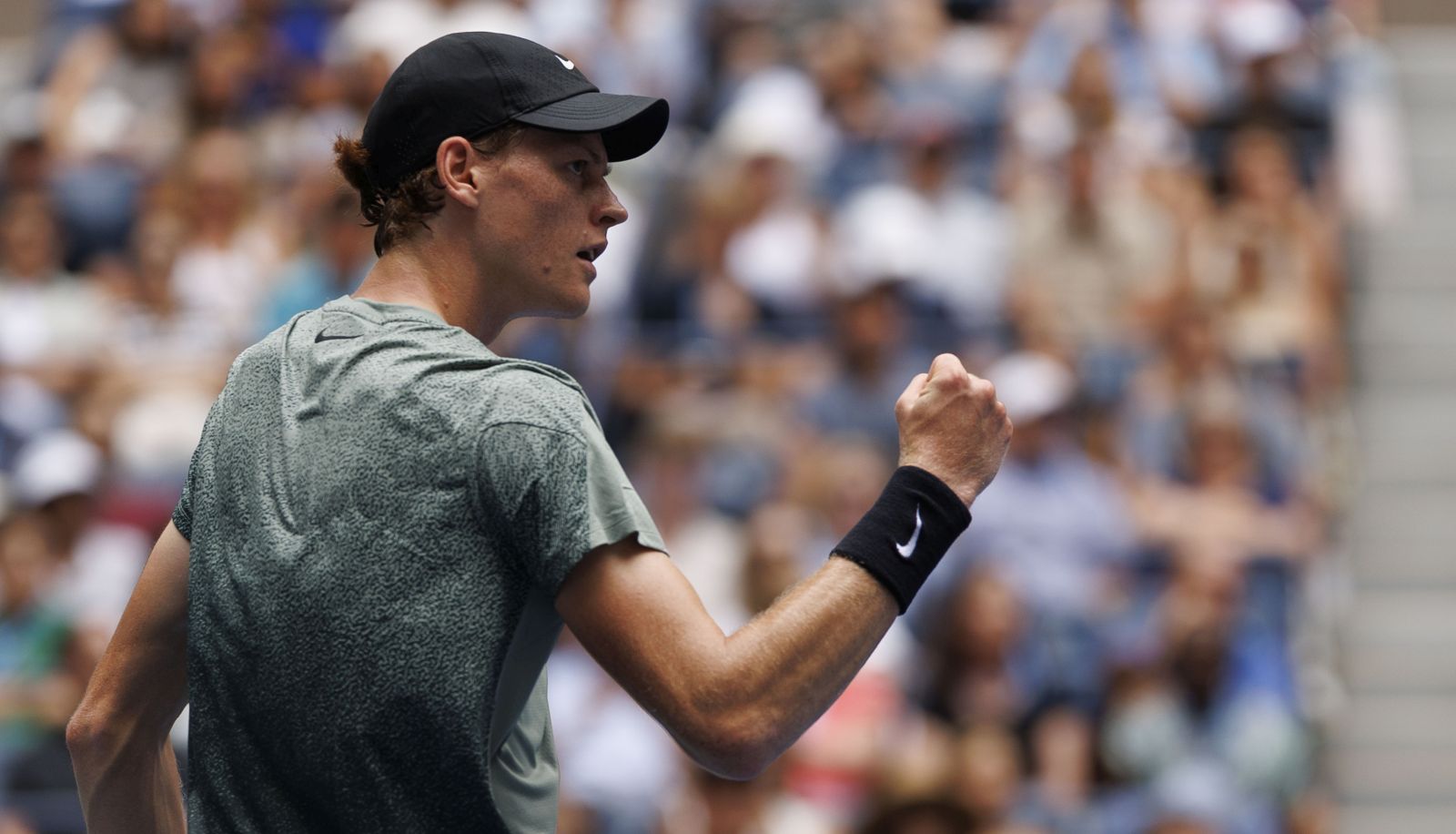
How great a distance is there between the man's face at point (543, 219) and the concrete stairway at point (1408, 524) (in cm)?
638

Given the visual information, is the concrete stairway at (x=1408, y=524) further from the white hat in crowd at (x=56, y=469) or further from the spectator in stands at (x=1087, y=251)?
the white hat in crowd at (x=56, y=469)

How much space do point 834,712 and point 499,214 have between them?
460cm

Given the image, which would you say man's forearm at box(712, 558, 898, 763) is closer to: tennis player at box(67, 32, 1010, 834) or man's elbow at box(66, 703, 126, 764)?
tennis player at box(67, 32, 1010, 834)

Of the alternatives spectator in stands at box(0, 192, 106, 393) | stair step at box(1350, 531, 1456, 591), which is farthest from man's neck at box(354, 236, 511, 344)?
stair step at box(1350, 531, 1456, 591)

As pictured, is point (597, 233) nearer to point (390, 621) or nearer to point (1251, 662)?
point (390, 621)

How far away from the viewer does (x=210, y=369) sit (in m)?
8.40

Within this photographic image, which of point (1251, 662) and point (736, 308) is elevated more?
point (736, 308)

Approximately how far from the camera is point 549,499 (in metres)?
2.06

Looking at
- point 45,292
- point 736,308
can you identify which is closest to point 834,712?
point 736,308

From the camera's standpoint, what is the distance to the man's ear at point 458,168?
7.69 feet

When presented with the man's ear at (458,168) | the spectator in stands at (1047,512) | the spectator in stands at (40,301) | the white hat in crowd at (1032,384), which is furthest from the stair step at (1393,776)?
the man's ear at (458,168)

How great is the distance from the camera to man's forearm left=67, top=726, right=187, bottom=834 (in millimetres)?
2484

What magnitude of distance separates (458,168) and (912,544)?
27.0 inches

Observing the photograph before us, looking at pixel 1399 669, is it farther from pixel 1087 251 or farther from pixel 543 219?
pixel 543 219
